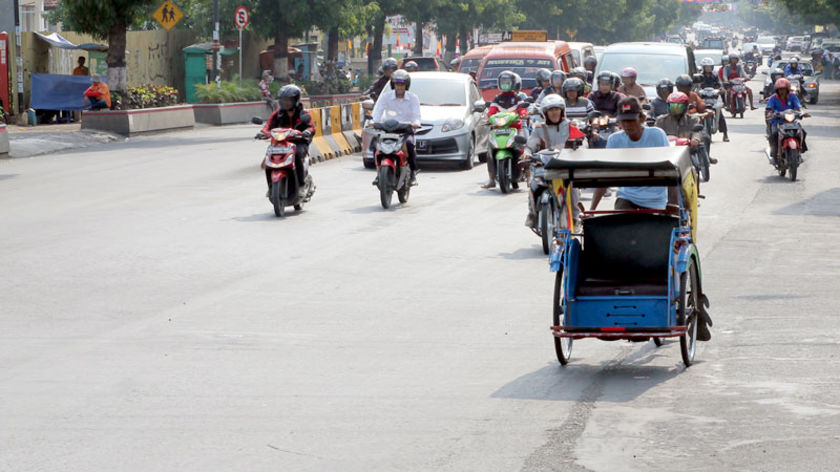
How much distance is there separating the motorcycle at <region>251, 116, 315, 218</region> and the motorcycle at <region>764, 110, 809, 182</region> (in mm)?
8188

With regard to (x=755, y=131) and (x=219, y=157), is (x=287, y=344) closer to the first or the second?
(x=219, y=157)

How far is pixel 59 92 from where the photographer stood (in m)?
35.8

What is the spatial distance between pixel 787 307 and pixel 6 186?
42.8ft

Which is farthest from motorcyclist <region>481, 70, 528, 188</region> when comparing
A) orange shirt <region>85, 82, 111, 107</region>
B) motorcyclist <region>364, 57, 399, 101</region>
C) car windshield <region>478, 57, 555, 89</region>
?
orange shirt <region>85, 82, 111, 107</region>

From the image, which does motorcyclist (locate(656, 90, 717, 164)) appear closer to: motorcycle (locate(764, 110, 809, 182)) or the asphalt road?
the asphalt road

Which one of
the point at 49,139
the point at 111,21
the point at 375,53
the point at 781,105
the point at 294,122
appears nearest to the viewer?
the point at 294,122

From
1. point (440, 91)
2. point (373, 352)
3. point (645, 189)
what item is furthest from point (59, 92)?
point (373, 352)

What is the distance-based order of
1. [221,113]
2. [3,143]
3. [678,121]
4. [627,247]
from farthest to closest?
[221,113] < [3,143] < [678,121] < [627,247]

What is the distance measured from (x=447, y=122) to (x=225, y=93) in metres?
16.0

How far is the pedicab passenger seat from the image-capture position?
29.0 ft

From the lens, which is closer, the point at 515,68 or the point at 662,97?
the point at 662,97

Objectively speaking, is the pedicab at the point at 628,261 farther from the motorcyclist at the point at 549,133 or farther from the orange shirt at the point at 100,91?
the orange shirt at the point at 100,91

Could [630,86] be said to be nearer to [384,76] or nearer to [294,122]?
[384,76]

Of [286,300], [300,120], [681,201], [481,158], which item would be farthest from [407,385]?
[481,158]
